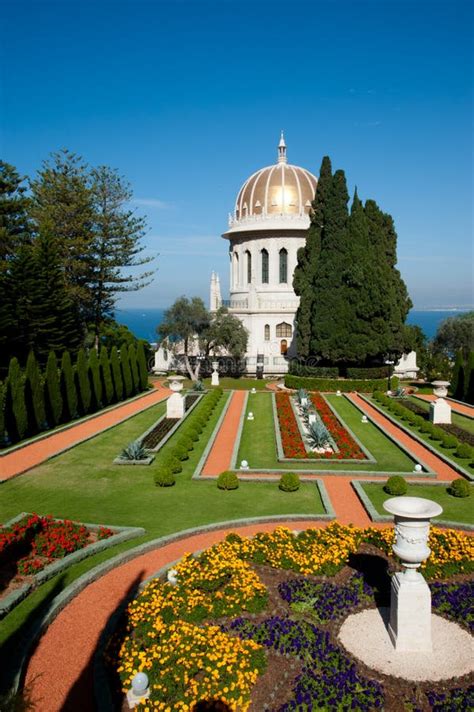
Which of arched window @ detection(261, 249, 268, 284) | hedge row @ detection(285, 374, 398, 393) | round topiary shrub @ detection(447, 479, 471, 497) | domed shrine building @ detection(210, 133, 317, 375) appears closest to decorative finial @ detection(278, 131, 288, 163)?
domed shrine building @ detection(210, 133, 317, 375)

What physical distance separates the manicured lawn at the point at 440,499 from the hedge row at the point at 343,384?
20790 mm

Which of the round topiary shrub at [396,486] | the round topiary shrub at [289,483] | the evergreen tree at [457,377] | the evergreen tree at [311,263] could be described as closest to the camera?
the round topiary shrub at [396,486]

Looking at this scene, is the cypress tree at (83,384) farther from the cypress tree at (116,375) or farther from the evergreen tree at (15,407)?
the evergreen tree at (15,407)

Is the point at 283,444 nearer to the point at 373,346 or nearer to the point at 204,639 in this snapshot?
the point at 204,639

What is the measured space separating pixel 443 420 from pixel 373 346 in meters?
13.8

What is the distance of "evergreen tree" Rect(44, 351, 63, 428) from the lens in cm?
2609

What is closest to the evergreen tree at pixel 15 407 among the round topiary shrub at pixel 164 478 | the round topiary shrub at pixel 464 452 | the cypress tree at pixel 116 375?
the round topiary shrub at pixel 164 478

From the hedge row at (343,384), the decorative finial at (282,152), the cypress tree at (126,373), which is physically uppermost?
the decorative finial at (282,152)

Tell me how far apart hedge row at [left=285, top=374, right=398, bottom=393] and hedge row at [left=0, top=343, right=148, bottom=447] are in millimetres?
11862

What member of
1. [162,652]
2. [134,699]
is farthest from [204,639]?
[134,699]

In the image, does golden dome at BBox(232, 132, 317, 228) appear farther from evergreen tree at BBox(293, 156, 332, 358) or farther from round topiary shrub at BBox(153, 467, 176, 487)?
round topiary shrub at BBox(153, 467, 176, 487)

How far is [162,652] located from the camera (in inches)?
336

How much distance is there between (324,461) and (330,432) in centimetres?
454

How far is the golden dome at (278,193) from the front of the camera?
5778 centimetres
